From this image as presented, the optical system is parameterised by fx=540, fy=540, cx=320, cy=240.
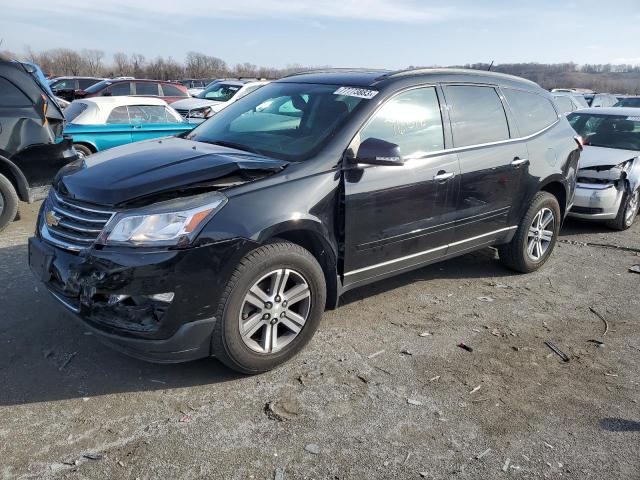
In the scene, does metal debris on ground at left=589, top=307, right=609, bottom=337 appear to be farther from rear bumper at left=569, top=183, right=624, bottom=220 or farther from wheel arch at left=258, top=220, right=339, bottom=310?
rear bumper at left=569, top=183, right=624, bottom=220

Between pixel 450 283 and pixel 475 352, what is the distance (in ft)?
4.54

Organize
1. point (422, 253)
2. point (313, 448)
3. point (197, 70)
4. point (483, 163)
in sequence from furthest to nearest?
point (197, 70) → point (483, 163) → point (422, 253) → point (313, 448)

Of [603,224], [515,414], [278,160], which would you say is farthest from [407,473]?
[603,224]

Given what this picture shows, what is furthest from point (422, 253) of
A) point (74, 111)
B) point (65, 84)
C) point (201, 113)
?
point (65, 84)

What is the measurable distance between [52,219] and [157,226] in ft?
3.11

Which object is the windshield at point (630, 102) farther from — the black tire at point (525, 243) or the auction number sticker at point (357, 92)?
the auction number sticker at point (357, 92)

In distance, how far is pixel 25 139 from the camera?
6301 mm

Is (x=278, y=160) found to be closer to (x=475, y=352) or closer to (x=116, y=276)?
(x=116, y=276)

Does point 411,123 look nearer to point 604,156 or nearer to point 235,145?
point 235,145

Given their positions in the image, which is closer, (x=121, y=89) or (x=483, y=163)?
(x=483, y=163)

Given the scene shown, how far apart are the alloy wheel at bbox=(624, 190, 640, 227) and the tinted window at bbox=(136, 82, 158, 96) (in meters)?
13.1

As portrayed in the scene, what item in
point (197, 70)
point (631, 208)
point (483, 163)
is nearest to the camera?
point (483, 163)

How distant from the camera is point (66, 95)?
61.5 ft

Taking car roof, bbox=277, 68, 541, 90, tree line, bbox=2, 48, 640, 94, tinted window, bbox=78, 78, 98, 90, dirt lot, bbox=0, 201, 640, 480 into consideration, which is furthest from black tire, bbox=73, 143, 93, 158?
tree line, bbox=2, 48, 640, 94
